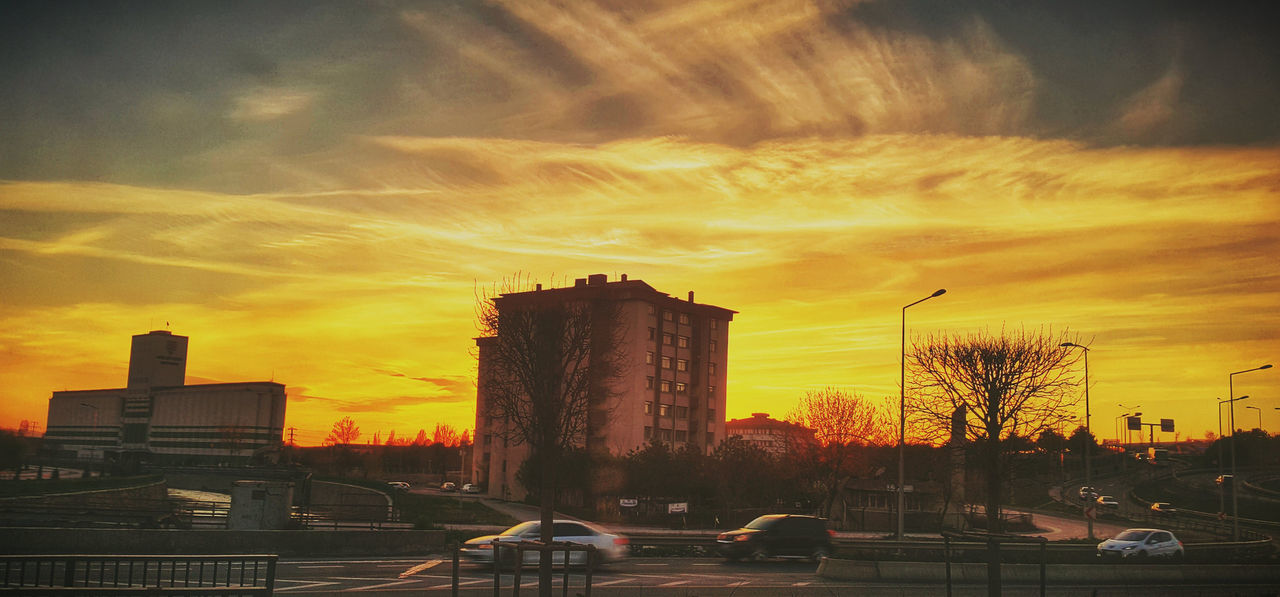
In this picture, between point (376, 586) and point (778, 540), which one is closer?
point (376, 586)

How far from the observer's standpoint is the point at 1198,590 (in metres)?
24.7

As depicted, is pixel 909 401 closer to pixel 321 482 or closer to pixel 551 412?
pixel 551 412

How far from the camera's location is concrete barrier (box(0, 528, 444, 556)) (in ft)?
80.7

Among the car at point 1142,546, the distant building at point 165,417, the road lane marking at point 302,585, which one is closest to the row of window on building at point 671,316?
the distant building at point 165,417

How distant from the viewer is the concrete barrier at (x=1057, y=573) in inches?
1030

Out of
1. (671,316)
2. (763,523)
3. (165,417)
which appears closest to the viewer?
(763,523)

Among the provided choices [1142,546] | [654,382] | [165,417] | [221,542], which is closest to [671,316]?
[654,382]

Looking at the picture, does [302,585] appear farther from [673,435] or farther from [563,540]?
[673,435]

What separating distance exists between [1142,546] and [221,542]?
3832cm

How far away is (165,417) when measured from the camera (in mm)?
120000

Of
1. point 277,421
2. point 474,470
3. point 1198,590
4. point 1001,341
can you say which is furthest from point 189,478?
point 1198,590

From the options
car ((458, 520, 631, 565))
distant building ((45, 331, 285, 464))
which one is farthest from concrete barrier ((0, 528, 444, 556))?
distant building ((45, 331, 285, 464))

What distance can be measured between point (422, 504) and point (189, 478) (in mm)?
36912

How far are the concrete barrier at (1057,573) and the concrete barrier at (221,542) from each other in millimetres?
14466
